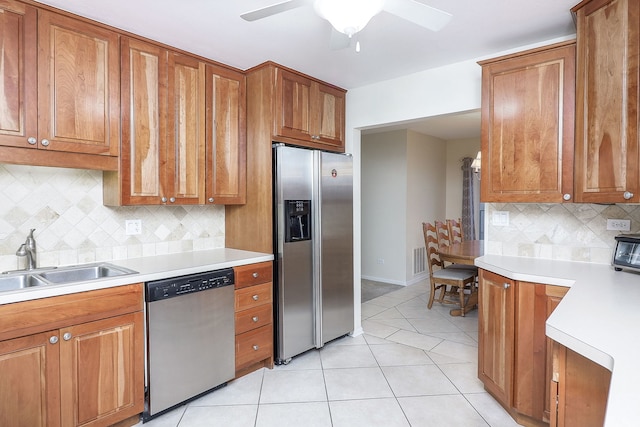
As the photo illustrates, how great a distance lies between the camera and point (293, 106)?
2.90 metres

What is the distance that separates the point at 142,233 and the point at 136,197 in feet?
1.44

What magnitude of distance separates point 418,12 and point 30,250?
7.98ft

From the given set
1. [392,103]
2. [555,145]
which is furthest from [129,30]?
[555,145]

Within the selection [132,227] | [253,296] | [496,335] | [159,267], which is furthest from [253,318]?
[496,335]

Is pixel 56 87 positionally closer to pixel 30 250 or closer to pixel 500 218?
pixel 30 250

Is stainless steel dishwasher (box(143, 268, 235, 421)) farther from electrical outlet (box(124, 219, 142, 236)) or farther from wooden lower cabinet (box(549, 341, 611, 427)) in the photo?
wooden lower cabinet (box(549, 341, 611, 427))

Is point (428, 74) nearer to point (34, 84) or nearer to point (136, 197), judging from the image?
point (136, 197)

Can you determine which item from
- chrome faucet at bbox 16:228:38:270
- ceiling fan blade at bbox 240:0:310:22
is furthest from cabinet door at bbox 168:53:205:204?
ceiling fan blade at bbox 240:0:310:22

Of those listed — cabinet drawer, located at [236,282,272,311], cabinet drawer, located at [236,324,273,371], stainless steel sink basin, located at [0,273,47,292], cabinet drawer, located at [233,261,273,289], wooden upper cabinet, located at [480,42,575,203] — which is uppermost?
wooden upper cabinet, located at [480,42,575,203]

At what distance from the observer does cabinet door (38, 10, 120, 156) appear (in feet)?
6.34

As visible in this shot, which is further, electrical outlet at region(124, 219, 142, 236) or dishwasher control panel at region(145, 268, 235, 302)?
electrical outlet at region(124, 219, 142, 236)

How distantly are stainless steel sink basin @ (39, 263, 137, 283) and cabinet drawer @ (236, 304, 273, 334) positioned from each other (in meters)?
0.83

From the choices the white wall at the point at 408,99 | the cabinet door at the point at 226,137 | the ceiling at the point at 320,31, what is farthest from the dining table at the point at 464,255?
the cabinet door at the point at 226,137

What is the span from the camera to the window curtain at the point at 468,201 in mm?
6297
